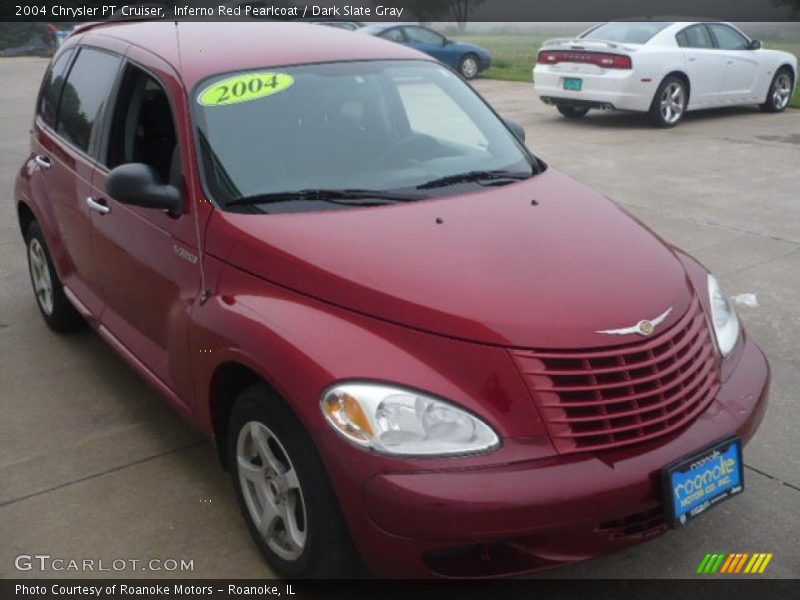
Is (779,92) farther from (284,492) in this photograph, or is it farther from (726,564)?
(284,492)

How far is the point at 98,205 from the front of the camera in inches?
161

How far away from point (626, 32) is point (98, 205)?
10.3 metres

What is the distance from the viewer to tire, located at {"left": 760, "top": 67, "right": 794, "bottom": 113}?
13734 mm

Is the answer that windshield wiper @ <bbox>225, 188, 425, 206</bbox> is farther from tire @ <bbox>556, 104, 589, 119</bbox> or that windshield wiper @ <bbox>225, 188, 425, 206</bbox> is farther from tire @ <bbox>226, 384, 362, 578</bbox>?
tire @ <bbox>556, 104, 589, 119</bbox>

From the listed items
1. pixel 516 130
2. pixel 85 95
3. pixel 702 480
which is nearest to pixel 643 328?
pixel 702 480

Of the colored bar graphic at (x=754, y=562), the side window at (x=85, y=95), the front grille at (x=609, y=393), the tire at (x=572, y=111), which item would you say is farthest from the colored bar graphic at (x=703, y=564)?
the tire at (x=572, y=111)

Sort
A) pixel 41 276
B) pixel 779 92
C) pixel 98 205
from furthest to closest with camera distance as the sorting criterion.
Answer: pixel 779 92 < pixel 41 276 < pixel 98 205

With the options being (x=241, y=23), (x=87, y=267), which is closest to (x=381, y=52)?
(x=241, y=23)

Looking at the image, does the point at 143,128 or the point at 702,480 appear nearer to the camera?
the point at 702,480

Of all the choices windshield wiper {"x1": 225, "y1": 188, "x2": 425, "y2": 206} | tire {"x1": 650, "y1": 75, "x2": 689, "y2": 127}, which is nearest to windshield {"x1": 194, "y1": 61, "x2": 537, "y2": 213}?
windshield wiper {"x1": 225, "y1": 188, "x2": 425, "y2": 206}

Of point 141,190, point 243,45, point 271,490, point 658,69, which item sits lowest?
point 658,69

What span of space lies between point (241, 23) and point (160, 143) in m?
0.93

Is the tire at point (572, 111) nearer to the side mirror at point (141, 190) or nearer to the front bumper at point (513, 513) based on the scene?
the side mirror at point (141, 190)

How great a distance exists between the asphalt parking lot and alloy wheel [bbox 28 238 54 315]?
7.0 inches
